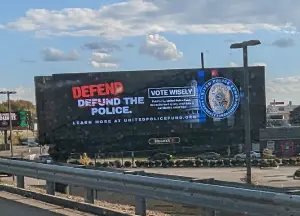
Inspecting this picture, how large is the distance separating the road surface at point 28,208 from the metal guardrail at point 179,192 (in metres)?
0.50

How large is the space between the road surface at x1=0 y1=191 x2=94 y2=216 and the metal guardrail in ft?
1.65

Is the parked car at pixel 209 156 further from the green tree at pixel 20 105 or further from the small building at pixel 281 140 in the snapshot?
the green tree at pixel 20 105

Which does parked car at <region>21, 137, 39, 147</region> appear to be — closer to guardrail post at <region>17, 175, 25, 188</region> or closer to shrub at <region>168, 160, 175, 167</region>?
shrub at <region>168, 160, 175, 167</region>

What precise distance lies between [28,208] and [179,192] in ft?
→ 12.6

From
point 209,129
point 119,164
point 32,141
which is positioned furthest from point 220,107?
point 32,141

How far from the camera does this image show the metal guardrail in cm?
605

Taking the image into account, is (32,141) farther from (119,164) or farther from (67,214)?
(67,214)

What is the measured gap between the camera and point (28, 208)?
1006cm

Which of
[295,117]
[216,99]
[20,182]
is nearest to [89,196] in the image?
[20,182]

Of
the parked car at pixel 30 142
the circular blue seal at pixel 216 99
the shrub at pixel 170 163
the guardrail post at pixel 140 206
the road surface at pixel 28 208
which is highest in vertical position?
the circular blue seal at pixel 216 99

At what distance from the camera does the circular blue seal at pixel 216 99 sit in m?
70.7

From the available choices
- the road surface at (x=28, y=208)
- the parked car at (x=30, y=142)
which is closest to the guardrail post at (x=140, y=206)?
the road surface at (x=28, y=208)

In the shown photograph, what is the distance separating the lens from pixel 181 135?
70562 millimetres

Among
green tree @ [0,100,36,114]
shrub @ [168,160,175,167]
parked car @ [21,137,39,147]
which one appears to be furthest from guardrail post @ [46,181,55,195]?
green tree @ [0,100,36,114]
